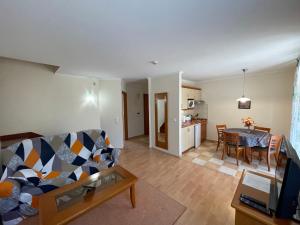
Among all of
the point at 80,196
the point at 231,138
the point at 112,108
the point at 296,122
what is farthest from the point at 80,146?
the point at 296,122

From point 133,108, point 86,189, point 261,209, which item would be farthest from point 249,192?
point 133,108

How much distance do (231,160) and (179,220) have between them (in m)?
2.49

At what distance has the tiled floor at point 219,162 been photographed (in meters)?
3.14

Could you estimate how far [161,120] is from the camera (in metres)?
4.43

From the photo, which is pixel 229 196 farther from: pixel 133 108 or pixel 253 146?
pixel 133 108

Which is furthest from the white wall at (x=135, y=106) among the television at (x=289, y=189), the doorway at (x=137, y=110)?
the television at (x=289, y=189)

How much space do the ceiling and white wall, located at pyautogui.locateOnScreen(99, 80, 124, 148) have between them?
2.08 metres

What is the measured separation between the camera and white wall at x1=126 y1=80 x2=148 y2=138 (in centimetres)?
597

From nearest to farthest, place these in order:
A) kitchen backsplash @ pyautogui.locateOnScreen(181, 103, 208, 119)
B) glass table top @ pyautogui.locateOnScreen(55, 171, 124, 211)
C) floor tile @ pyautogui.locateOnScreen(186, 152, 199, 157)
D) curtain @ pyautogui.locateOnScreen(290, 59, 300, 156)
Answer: glass table top @ pyautogui.locateOnScreen(55, 171, 124, 211), curtain @ pyautogui.locateOnScreen(290, 59, 300, 156), floor tile @ pyautogui.locateOnScreen(186, 152, 199, 157), kitchen backsplash @ pyautogui.locateOnScreen(181, 103, 208, 119)

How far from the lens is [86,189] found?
183 centimetres

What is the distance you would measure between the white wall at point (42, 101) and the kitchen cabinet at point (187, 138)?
8.82ft

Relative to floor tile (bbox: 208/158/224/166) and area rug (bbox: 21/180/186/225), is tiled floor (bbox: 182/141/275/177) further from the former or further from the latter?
area rug (bbox: 21/180/186/225)

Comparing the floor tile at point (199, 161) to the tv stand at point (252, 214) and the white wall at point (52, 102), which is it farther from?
the white wall at point (52, 102)

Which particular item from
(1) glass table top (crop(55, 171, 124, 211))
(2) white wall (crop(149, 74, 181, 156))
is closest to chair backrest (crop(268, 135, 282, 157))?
(2) white wall (crop(149, 74, 181, 156))
